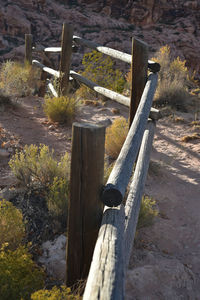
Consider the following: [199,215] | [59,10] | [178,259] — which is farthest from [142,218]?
[59,10]

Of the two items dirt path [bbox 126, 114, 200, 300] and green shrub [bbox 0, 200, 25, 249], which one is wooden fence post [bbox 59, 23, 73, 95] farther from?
green shrub [bbox 0, 200, 25, 249]

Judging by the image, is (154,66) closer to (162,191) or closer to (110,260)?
(162,191)

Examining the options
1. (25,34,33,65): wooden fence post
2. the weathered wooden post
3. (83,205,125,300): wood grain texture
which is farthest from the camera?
(25,34,33,65): wooden fence post

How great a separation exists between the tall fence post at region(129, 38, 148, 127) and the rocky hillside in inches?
506

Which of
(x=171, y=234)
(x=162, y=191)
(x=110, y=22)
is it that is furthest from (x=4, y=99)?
(x=110, y=22)

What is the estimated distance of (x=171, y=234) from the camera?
2.68 metres

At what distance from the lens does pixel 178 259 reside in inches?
89.3

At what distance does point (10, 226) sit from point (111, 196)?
0.84 metres

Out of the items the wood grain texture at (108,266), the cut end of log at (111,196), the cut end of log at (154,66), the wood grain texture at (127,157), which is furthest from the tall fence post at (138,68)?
the wood grain texture at (108,266)

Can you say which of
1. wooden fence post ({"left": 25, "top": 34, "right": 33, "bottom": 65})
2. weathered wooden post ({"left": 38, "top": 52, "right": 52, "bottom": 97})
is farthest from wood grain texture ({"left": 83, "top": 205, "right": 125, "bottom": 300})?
wooden fence post ({"left": 25, "top": 34, "right": 33, "bottom": 65})

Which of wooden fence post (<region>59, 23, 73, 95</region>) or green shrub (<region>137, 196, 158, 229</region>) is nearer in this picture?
green shrub (<region>137, 196, 158, 229</region>)

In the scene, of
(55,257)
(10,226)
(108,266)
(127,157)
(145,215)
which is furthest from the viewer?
(145,215)

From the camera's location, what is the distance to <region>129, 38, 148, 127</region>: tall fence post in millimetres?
3105

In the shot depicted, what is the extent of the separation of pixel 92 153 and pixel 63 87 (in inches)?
161
